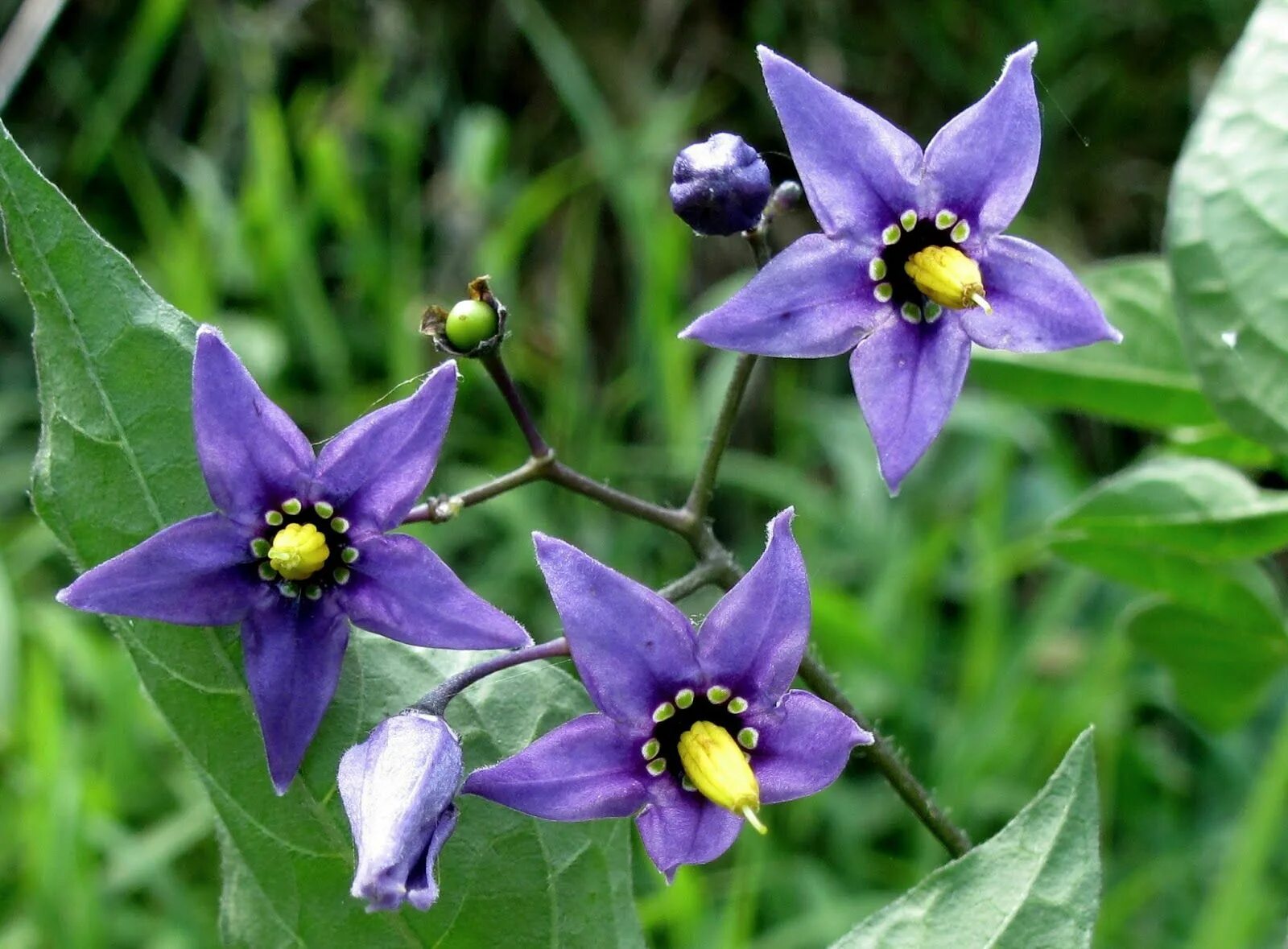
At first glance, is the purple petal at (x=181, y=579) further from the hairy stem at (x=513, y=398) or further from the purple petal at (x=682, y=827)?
the purple petal at (x=682, y=827)

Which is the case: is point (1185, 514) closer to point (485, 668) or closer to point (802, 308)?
point (802, 308)

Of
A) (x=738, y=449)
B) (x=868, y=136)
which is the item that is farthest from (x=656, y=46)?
(x=868, y=136)

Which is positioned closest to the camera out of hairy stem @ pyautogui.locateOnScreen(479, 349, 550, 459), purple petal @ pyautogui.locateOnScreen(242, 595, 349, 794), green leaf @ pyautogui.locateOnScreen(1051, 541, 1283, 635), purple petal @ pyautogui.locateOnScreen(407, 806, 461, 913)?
purple petal @ pyautogui.locateOnScreen(407, 806, 461, 913)

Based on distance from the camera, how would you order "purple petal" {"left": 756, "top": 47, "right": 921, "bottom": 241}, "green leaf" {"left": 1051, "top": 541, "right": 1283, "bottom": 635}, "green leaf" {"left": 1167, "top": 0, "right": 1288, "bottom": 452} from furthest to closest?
"green leaf" {"left": 1051, "top": 541, "right": 1283, "bottom": 635} < "green leaf" {"left": 1167, "top": 0, "right": 1288, "bottom": 452} < "purple petal" {"left": 756, "top": 47, "right": 921, "bottom": 241}

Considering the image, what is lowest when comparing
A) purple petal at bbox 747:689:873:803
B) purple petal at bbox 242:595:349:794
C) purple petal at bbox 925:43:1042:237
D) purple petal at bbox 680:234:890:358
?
purple petal at bbox 747:689:873:803

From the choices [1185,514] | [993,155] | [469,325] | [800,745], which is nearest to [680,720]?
[800,745]

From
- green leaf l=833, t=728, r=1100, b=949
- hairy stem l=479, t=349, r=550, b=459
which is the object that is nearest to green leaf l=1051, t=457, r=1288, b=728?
green leaf l=833, t=728, r=1100, b=949

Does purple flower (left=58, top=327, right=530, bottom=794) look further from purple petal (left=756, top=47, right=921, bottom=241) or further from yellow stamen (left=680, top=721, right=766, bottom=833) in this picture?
purple petal (left=756, top=47, right=921, bottom=241)
